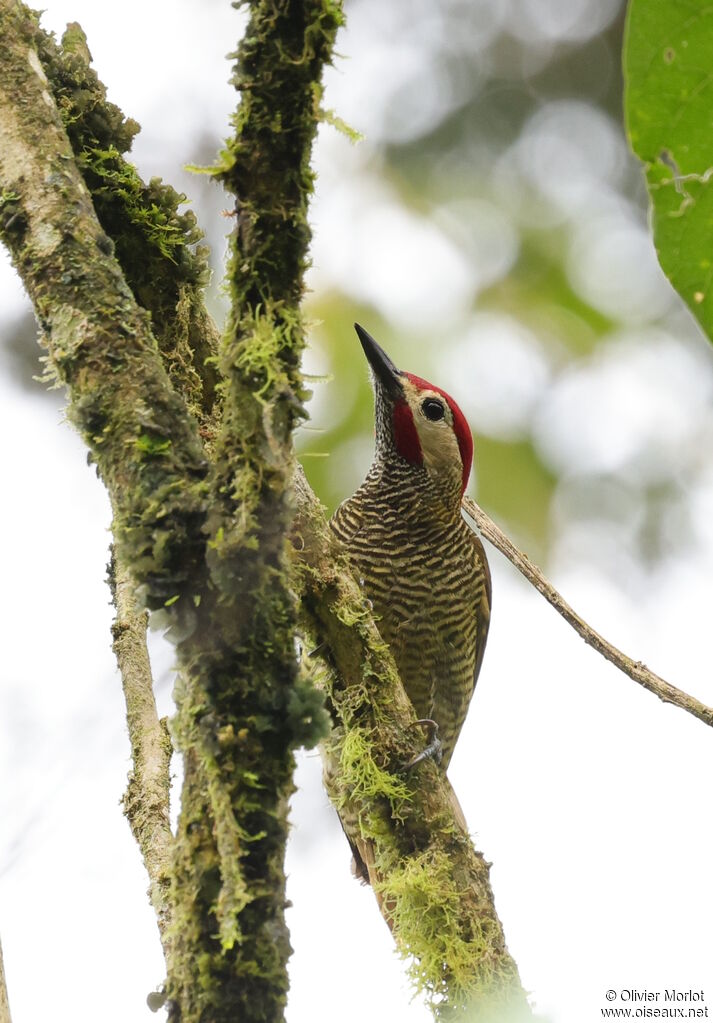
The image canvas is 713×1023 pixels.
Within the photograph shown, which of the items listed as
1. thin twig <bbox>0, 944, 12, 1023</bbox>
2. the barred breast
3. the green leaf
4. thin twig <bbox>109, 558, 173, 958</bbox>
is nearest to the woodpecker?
the barred breast

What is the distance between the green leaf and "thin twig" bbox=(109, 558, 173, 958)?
1.64 meters

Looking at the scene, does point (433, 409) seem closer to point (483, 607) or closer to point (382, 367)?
point (382, 367)

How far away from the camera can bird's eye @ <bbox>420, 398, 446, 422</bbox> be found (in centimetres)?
416

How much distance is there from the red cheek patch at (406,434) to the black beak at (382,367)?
0.20 feet

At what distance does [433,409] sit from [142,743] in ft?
6.47

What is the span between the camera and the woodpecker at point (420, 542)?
3.96 meters

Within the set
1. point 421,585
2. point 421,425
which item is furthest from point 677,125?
point 421,425

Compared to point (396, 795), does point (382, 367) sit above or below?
above

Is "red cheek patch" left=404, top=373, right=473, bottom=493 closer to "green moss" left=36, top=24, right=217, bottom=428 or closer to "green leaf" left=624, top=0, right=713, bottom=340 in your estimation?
"green moss" left=36, top=24, right=217, bottom=428

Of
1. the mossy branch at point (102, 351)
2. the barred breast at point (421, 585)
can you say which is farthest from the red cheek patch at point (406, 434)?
the mossy branch at point (102, 351)

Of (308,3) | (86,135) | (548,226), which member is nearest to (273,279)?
(308,3)

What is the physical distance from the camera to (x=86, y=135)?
8.17 ft

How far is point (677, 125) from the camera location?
3.80 feet

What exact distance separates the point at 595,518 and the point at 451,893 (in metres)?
3.27
